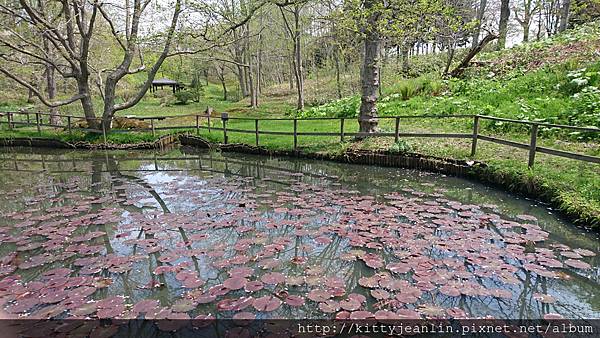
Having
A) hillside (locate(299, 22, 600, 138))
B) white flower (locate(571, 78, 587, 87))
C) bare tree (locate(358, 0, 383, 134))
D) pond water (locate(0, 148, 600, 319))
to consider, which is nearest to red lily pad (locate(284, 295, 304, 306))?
pond water (locate(0, 148, 600, 319))

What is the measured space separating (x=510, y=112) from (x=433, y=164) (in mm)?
3501

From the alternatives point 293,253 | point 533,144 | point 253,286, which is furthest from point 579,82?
point 253,286

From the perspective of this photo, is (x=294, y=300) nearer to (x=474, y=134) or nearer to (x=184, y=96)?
(x=474, y=134)

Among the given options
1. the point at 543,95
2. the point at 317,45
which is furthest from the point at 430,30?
the point at 317,45

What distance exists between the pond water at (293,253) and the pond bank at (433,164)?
0.26m

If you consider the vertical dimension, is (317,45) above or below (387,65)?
above

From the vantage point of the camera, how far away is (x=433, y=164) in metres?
8.10

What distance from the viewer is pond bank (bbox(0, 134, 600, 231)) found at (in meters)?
5.14

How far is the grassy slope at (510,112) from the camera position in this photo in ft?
19.9

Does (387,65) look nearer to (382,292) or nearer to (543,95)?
(543,95)

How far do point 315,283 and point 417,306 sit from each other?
93 centimetres

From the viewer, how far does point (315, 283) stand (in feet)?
11.3

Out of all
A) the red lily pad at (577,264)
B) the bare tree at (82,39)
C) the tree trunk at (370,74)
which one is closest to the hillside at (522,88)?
the tree trunk at (370,74)

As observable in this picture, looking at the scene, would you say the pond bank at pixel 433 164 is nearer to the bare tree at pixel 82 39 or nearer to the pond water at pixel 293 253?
the pond water at pixel 293 253
